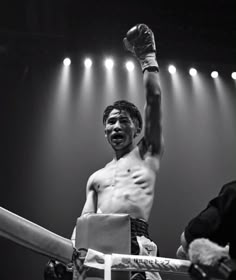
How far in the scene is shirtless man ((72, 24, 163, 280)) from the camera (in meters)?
1.92

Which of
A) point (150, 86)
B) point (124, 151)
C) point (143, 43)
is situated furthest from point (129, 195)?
point (143, 43)

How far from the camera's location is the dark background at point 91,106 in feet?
13.6

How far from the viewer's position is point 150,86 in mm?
2010

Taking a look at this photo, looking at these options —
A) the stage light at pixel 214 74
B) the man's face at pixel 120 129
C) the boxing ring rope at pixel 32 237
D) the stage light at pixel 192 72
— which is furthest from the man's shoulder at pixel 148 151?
the stage light at pixel 214 74

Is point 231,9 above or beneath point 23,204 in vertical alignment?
above

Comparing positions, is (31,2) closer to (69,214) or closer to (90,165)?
(90,165)

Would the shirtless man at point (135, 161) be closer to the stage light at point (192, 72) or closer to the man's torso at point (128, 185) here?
the man's torso at point (128, 185)

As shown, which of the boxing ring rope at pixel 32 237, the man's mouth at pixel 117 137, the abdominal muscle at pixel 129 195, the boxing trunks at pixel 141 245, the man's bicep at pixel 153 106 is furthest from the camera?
the man's mouth at pixel 117 137

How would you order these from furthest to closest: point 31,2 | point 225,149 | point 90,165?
point 225,149 → point 90,165 → point 31,2

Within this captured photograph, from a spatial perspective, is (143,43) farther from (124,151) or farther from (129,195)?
(129,195)

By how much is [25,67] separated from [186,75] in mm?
1754

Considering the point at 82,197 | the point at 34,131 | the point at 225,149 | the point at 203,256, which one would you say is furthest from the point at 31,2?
the point at 203,256

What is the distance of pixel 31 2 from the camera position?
4.02 m

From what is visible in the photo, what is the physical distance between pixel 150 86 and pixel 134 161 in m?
0.37
